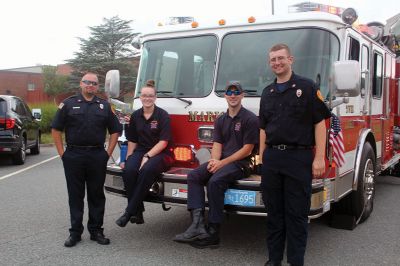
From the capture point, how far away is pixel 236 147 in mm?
4926

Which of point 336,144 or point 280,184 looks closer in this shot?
point 280,184

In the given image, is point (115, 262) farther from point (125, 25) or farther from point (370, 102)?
point (125, 25)

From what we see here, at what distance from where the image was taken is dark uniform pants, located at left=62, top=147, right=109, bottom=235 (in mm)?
5121

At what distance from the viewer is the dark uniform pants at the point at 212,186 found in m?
4.60


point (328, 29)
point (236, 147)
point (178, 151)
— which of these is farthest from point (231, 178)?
point (328, 29)

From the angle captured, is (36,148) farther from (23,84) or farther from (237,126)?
(23,84)

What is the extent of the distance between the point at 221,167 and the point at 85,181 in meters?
1.57

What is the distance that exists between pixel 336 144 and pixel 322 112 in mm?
919

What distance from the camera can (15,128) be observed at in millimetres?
11469

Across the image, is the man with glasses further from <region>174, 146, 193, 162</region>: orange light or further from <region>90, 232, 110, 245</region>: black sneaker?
<region>90, 232, 110, 245</region>: black sneaker

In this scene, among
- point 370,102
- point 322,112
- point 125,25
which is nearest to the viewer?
point 322,112

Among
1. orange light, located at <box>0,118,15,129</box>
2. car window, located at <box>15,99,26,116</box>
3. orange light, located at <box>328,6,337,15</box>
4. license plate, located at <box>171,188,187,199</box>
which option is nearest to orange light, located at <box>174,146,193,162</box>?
license plate, located at <box>171,188,187,199</box>

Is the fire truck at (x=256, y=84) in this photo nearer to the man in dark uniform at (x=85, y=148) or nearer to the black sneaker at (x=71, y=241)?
the man in dark uniform at (x=85, y=148)

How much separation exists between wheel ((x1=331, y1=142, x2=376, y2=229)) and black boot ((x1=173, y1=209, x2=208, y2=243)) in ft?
6.58
